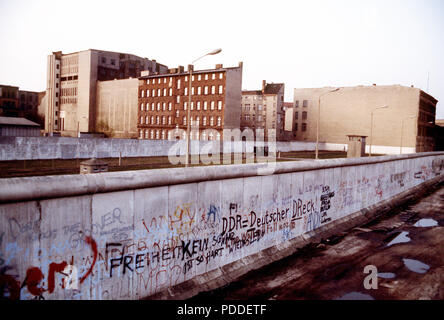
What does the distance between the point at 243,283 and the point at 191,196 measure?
253cm

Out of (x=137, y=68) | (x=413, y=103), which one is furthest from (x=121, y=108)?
(x=413, y=103)

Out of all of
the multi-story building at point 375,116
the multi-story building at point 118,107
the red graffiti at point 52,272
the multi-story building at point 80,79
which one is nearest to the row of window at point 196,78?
the multi-story building at point 118,107

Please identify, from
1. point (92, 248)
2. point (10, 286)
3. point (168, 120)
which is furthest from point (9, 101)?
point (10, 286)

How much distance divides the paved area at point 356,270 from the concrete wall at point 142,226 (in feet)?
2.34

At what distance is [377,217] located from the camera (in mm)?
16750

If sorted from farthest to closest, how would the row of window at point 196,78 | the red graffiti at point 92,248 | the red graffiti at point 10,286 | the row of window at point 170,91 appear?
the row of window at point 170,91 → the row of window at point 196,78 → the red graffiti at point 92,248 → the red graffiti at point 10,286

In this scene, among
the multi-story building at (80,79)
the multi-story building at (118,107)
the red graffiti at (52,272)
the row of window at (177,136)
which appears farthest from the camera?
the multi-story building at (80,79)

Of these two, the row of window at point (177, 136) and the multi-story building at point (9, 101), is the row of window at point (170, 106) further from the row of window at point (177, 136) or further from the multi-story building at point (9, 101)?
the multi-story building at point (9, 101)

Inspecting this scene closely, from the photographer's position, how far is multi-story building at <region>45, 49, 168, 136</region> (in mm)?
95875

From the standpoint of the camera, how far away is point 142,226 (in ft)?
22.1

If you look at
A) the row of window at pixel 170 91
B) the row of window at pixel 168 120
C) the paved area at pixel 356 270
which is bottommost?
the paved area at pixel 356 270

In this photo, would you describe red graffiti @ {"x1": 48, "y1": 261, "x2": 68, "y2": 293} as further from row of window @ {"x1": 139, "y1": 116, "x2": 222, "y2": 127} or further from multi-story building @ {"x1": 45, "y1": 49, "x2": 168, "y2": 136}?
multi-story building @ {"x1": 45, "y1": 49, "x2": 168, "y2": 136}

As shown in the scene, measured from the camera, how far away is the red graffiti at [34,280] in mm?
5145

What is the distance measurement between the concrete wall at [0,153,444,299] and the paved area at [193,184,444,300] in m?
0.71
